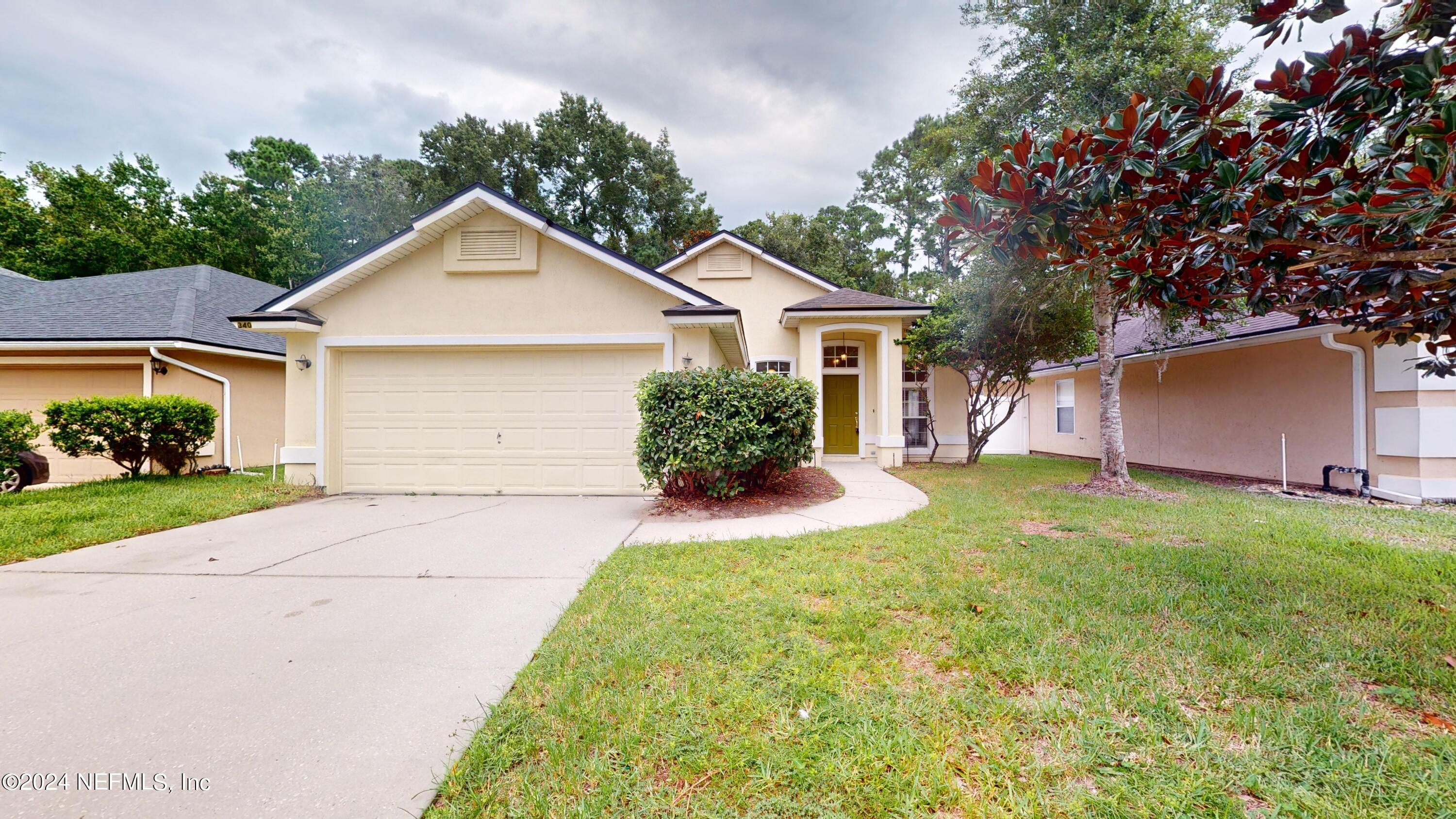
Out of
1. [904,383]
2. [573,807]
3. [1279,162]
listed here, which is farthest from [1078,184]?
[904,383]

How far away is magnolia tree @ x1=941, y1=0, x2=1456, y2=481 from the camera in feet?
6.56

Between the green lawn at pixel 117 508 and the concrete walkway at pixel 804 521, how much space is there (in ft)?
Answer: 17.7

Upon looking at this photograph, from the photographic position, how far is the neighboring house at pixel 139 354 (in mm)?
9391

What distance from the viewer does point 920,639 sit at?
2.71 m

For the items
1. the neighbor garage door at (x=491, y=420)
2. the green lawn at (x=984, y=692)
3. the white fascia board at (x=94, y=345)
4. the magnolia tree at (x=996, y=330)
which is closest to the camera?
the green lawn at (x=984, y=692)

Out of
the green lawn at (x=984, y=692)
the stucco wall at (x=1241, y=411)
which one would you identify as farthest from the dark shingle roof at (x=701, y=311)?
the stucco wall at (x=1241, y=411)

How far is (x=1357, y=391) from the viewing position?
24.4 feet

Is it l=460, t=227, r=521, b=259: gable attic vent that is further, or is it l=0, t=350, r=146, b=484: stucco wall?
l=0, t=350, r=146, b=484: stucco wall

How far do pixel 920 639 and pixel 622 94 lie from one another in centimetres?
1977

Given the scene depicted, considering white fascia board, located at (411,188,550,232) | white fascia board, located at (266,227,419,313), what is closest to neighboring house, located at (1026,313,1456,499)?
white fascia board, located at (411,188,550,232)

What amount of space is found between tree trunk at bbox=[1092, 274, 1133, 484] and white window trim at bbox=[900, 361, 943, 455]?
12.9ft

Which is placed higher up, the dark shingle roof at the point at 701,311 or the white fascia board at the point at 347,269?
the white fascia board at the point at 347,269

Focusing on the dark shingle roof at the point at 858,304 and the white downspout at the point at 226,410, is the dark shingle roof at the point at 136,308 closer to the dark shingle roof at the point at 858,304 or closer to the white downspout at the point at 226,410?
the white downspout at the point at 226,410

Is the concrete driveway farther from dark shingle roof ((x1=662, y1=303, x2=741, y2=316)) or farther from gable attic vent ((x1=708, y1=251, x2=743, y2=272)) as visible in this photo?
gable attic vent ((x1=708, y1=251, x2=743, y2=272))
